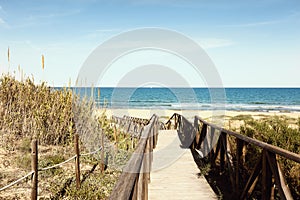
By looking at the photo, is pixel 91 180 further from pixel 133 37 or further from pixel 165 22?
pixel 165 22

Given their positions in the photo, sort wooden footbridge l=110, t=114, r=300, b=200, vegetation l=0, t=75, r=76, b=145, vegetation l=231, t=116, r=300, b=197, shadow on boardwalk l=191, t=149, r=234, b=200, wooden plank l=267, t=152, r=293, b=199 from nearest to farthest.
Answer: wooden footbridge l=110, t=114, r=300, b=200, wooden plank l=267, t=152, r=293, b=199, vegetation l=231, t=116, r=300, b=197, shadow on boardwalk l=191, t=149, r=234, b=200, vegetation l=0, t=75, r=76, b=145

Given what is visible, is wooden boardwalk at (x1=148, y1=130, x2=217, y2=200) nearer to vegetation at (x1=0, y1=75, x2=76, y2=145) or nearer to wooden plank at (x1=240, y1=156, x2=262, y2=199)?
wooden plank at (x1=240, y1=156, x2=262, y2=199)

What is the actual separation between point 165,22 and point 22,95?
13.1 metres

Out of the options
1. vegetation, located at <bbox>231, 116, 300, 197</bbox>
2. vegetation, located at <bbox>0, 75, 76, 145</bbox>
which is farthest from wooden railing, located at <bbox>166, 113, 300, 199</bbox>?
vegetation, located at <bbox>0, 75, 76, 145</bbox>

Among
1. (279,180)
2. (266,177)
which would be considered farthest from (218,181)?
(279,180)

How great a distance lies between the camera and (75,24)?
17031 millimetres

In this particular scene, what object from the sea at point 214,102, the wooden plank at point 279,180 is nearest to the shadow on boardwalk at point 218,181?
the wooden plank at point 279,180

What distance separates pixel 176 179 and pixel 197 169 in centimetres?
92

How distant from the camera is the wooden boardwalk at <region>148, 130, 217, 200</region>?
4.92 m

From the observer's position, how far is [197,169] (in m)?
6.67

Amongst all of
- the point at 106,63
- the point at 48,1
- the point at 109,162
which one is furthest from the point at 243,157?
the point at 106,63

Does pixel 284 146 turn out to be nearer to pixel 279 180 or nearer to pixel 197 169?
pixel 197 169

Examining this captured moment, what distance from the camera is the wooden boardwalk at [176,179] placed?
4.92 m

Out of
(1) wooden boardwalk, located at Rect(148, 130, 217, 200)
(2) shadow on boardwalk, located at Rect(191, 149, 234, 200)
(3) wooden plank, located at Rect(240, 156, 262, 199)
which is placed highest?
(3) wooden plank, located at Rect(240, 156, 262, 199)
